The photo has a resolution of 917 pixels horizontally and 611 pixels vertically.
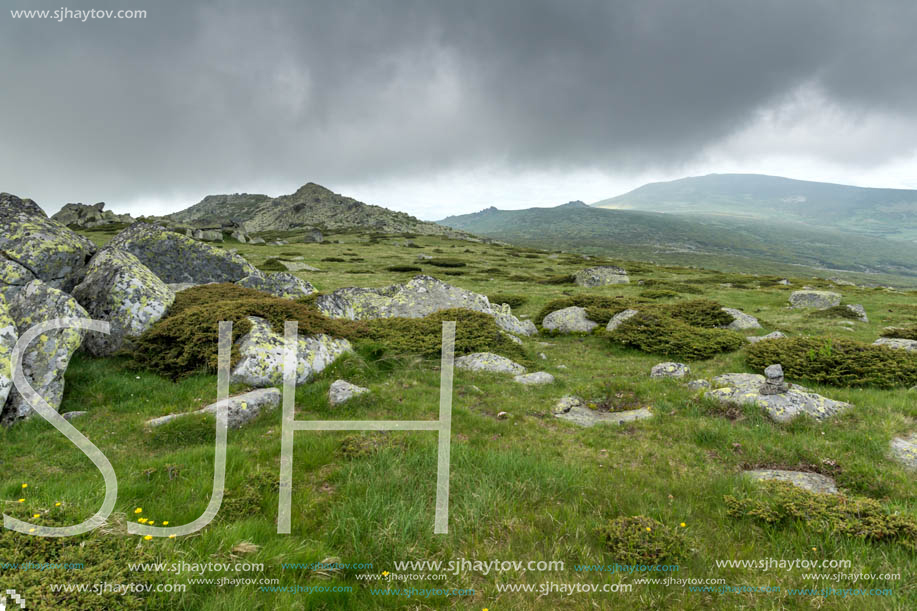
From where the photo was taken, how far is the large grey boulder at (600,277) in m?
47.6

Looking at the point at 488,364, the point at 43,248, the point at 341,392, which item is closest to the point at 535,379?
the point at 488,364

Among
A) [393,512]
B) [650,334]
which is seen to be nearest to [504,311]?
[650,334]

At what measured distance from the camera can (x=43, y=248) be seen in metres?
14.1

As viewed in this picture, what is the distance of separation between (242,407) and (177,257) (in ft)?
58.3

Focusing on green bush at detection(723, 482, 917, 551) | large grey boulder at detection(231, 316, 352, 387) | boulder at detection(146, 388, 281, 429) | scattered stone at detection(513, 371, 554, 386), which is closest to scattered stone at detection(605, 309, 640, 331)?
scattered stone at detection(513, 371, 554, 386)

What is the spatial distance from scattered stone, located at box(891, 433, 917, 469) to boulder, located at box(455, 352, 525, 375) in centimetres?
939

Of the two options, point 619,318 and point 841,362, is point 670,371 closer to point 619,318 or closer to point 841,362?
point 841,362

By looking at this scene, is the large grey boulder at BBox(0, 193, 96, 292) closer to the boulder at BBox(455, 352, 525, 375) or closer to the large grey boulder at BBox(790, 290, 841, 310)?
the boulder at BBox(455, 352, 525, 375)

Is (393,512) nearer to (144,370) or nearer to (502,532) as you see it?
(502,532)

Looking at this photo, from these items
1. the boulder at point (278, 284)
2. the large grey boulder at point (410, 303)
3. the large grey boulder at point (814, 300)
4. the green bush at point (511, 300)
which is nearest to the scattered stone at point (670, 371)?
the large grey boulder at point (410, 303)

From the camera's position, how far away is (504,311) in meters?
22.8

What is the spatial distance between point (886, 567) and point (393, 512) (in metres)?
5.84

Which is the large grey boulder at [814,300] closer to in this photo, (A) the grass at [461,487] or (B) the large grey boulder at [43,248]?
(A) the grass at [461,487]

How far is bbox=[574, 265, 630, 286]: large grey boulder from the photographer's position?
47616 millimetres
